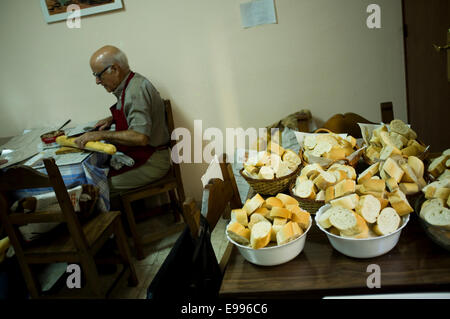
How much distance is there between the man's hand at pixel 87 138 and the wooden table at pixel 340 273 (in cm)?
162

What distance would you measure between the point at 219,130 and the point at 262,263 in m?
2.06

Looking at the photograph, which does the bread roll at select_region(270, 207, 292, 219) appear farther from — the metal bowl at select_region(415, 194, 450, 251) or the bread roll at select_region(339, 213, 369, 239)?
the metal bowl at select_region(415, 194, 450, 251)

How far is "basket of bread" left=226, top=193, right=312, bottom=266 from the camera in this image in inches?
36.5

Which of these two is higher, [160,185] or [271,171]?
[271,171]

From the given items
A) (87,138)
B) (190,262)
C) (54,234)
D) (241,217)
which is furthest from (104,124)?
(241,217)

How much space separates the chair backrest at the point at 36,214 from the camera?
1.55m

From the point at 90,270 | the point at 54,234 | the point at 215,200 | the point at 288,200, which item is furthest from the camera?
the point at 54,234

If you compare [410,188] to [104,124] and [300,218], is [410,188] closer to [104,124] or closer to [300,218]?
[300,218]

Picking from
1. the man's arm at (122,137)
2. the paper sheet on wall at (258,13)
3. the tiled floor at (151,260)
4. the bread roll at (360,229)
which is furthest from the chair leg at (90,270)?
the paper sheet on wall at (258,13)

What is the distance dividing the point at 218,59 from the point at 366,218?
6.94ft

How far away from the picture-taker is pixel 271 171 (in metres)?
1.32

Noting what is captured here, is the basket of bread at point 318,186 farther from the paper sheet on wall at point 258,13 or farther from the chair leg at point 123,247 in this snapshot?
the paper sheet on wall at point 258,13

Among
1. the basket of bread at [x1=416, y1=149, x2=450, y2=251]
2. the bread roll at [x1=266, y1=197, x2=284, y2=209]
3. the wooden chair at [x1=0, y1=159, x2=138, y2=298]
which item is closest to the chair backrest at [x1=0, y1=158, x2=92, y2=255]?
the wooden chair at [x1=0, y1=159, x2=138, y2=298]

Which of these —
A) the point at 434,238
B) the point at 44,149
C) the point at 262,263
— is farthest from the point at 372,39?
the point at 44,149
